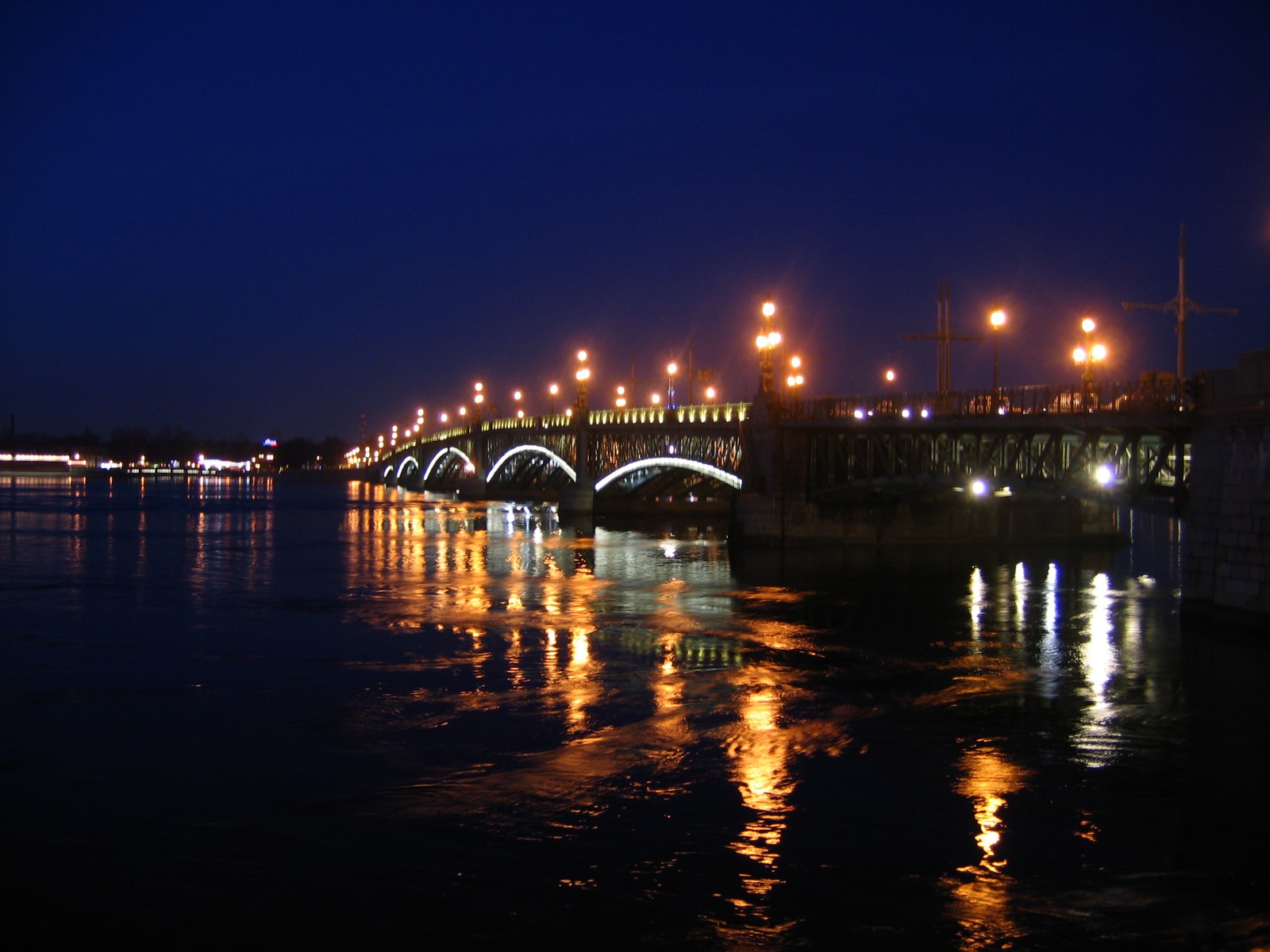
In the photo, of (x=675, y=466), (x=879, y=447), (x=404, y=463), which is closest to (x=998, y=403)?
(x=879, y=447)

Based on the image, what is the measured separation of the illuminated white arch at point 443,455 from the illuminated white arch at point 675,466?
4181 centimetres

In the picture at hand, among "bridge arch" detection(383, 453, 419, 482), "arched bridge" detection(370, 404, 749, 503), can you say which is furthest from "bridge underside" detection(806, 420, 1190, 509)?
"bridge arch" detection(383, 453, 419, 482)

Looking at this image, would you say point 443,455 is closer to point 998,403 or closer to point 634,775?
point 998,403

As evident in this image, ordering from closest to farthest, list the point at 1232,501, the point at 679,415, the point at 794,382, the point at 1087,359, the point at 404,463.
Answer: the point at 1232,501 → the point at 1087,359 → the point at 794,382 → the point at 679,415 → the point at 404,463

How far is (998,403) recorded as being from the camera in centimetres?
3769

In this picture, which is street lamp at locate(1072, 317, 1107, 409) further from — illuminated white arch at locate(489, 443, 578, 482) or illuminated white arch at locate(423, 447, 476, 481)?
illuminated white arch at locate(423, 447, 476, 481)

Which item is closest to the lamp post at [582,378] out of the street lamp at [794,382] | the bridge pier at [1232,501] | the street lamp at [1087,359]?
the street lamp at [794,382]

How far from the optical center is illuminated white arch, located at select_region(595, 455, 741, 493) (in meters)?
59.1

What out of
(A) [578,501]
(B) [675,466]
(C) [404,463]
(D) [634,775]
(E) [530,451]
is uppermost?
(C) [404,463]

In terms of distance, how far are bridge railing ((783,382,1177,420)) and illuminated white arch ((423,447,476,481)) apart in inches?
2740

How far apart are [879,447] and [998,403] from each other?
11.3 meters

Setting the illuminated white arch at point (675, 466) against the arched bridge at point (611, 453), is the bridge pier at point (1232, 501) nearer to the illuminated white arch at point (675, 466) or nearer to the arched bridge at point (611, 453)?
the arched bridge at point (611, 453)

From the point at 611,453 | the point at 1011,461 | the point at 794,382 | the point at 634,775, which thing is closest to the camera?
the point at 634,775

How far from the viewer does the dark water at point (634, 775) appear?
33.9 ft
